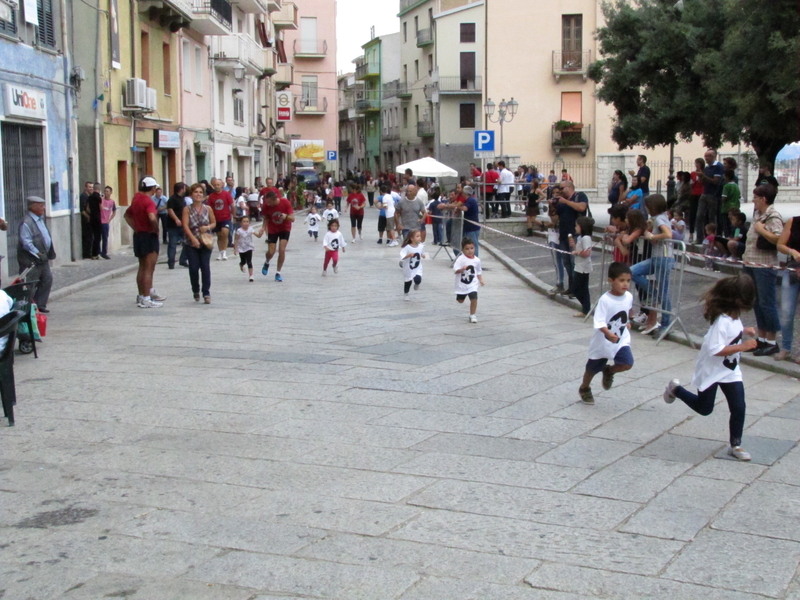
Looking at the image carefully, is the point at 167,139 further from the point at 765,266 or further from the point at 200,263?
the point at 765,266

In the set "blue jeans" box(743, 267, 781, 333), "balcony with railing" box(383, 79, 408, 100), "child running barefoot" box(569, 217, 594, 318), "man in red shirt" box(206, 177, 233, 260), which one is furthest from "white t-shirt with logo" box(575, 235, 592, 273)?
"balcony with railing" box(383, 79, 408, 100)

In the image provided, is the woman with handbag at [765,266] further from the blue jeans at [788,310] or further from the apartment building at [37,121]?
the apartment building at [37,121]

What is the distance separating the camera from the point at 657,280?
11.0 m

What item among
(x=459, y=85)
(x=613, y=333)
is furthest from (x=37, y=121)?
(x=459, y=85)

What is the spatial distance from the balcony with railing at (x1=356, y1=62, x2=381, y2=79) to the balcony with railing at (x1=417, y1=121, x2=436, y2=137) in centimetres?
1754

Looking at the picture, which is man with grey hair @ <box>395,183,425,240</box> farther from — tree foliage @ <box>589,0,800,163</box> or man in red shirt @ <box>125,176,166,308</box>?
man in red shirt @ <box>125,176,166,308</box>

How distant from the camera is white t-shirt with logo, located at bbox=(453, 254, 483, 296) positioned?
38.8ft

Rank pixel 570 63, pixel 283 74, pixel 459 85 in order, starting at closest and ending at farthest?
pixel 570 63
pixel 283 74
pixel 459 85

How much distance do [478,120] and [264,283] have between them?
45.4 meters

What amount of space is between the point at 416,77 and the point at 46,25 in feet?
171

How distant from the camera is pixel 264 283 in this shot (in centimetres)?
1634

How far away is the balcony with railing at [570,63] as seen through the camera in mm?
47594

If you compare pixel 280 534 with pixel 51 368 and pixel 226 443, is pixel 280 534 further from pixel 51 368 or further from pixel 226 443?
pixel 51 368

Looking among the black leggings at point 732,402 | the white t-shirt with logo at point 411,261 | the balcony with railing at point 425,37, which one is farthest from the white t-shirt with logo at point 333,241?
the balcony with railing at point 425,37
